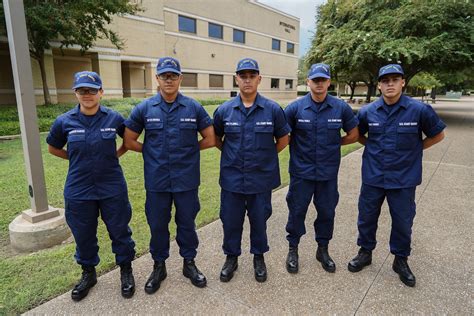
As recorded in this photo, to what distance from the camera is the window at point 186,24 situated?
2888cm

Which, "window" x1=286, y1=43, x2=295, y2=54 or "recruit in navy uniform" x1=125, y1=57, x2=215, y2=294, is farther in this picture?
"window" x1=286, y1=43, x2=295, y2=54

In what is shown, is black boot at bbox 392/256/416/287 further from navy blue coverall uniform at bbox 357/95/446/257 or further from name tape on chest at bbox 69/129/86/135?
name tape on chest at bbox 69/129/86/135

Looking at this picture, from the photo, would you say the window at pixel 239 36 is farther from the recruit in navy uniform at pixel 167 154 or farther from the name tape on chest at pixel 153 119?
the name tape on chest at pixel 153 119

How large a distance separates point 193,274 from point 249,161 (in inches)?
43.8

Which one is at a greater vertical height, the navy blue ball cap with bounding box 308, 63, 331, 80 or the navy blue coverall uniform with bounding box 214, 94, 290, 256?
the navy blue ball cap with bounding box 308, 63, 331, 80

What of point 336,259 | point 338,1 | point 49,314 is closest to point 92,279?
point 49,314

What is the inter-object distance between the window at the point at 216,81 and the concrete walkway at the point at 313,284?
29525 mm

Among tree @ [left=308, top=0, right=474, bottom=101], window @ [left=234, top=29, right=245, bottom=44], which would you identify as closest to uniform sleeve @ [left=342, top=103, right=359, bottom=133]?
tree @ [left=308, top=0, right=474, bottom=101]

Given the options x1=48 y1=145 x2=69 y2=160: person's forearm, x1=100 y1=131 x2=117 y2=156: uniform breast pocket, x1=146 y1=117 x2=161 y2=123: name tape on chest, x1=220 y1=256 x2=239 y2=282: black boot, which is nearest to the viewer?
x1=100 y1=131 x2=117 y2=156: uniform breast pocket

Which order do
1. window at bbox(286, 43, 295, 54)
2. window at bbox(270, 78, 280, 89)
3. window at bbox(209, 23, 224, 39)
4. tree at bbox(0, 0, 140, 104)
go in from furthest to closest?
window at bbox(286, 43, 295, 54)
window at bbox(270, 78, 280, 89)
window at bbox(209, 23, 224, 39)
tree at bbox(0, 0, 140, 104)

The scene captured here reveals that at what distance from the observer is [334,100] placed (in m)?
3.10

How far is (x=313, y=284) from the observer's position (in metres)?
2.88

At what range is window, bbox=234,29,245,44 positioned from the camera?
34.9 meters

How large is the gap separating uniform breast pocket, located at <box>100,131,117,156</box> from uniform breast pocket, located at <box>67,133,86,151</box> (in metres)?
0.14
